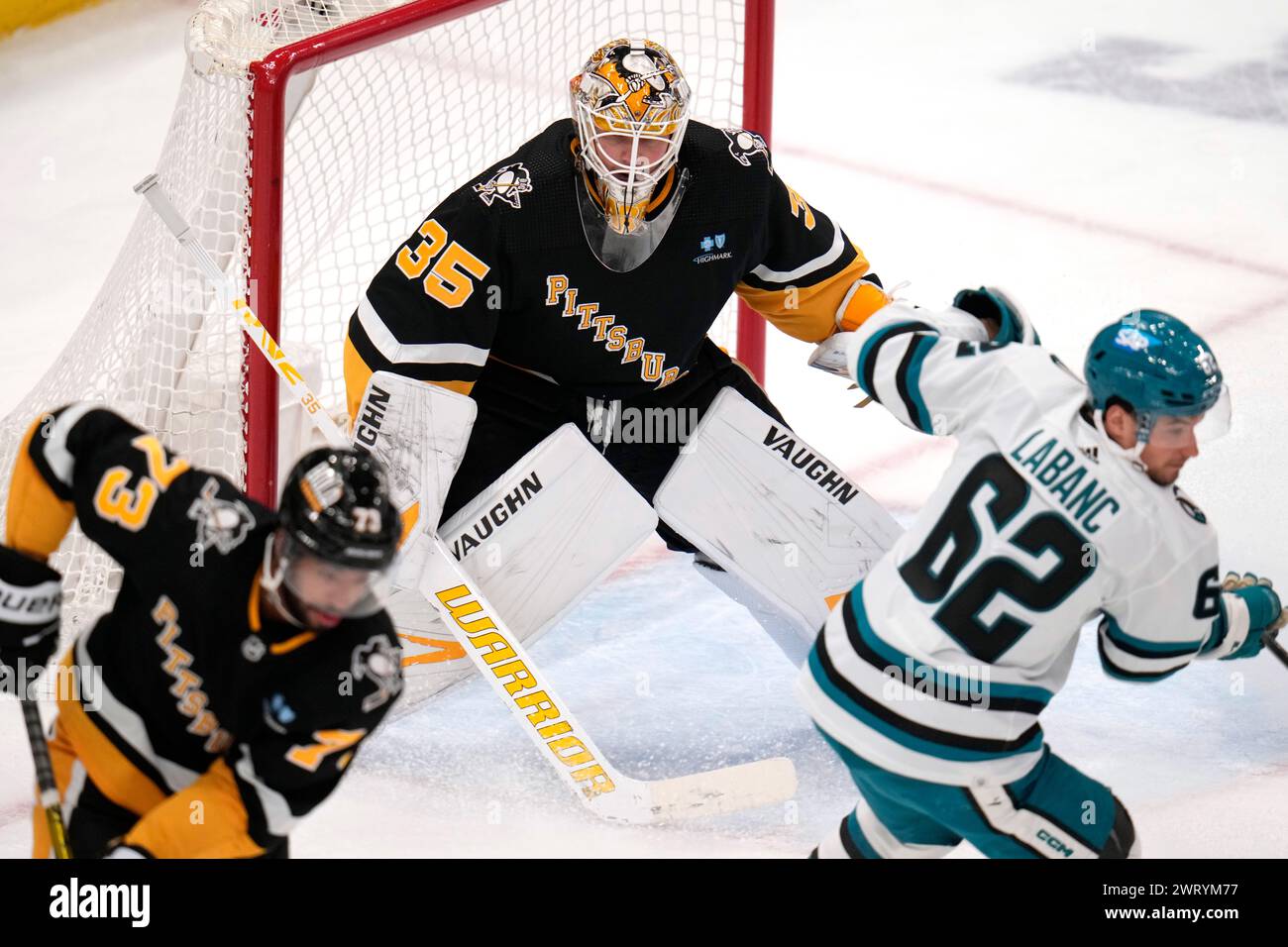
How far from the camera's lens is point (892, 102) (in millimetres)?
5695

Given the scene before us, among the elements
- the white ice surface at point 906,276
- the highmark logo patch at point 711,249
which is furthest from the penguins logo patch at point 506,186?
the white ice surface at point 906,276

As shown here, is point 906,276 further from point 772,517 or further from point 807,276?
point 772,517

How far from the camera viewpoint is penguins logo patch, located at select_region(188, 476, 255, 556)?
210cm

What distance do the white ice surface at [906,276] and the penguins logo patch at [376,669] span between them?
998 millimetres

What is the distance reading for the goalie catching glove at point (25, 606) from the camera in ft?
7.01

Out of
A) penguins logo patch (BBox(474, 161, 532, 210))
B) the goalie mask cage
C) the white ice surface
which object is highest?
penguins logo patch (BBox(474, 161, 532, 210))

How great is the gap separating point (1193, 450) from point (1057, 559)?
0.76 ft

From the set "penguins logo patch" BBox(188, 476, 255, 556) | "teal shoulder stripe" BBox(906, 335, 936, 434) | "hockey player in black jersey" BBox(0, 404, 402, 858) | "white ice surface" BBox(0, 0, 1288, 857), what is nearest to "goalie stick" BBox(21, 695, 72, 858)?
"hockey player in black jersey" BBox(0, 404, 402, 858)

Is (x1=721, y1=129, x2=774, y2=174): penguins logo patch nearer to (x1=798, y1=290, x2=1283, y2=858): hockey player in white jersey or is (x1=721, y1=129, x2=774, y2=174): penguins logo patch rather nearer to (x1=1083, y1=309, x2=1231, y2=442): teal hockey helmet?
(x1=798, y1=290, x2=1283, y2=858): hockey player in white jersey

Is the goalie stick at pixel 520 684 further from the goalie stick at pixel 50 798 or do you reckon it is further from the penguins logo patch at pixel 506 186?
the goalie stick at pixel 50 798

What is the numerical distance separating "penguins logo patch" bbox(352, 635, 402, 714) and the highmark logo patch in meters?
1.18

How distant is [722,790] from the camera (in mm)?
3100

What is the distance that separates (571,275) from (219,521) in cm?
102

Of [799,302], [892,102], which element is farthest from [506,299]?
[892,102]
